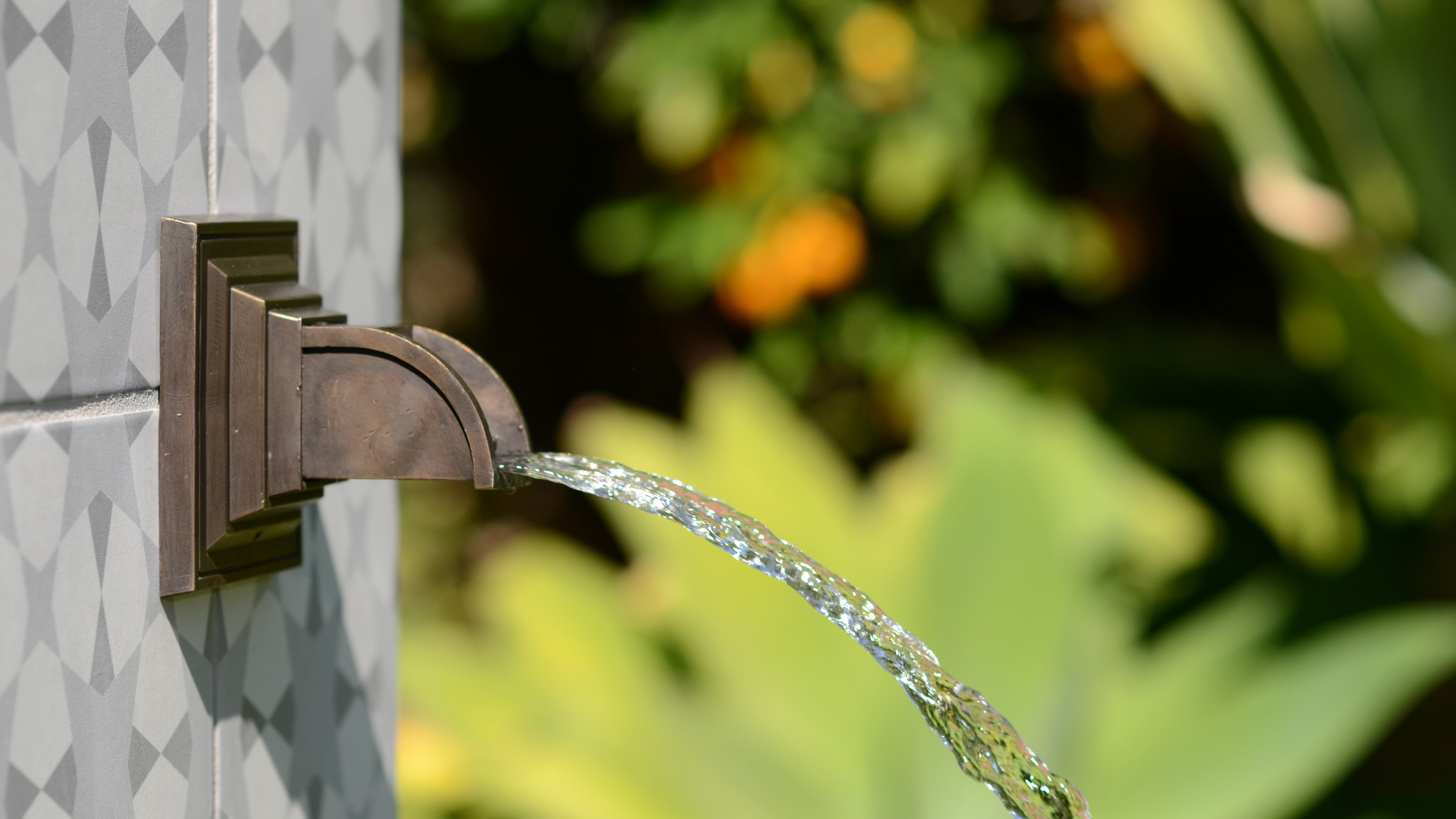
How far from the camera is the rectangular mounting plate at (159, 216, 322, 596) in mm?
384

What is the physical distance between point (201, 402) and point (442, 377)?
0.08 metres

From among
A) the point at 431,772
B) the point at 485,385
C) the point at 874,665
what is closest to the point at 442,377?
the point at 485,385

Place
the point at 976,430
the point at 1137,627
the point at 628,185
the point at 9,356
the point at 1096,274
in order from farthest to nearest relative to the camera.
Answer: the point at 628,185 < the point at 1096,274 < the point at 1137,627 < the point at 976,430 < the point at 9,356

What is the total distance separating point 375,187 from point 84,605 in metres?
0.22

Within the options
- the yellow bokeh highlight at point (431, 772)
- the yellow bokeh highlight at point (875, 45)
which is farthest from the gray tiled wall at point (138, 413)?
the yellow bokeh highlight at point (875, 45)

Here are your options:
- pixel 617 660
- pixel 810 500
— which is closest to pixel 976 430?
pixel 810 500

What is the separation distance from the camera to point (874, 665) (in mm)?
1448

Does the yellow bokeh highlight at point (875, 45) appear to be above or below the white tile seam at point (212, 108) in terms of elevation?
above

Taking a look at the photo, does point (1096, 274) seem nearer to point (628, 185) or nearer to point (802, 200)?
point (802, 200)

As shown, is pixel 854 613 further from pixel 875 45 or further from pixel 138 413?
pixel 875 45

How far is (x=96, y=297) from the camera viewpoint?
1.17ft

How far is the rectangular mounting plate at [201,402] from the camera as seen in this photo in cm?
38

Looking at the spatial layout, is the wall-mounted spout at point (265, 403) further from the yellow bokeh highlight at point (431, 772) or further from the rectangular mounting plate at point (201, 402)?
the yellow bokeh highlight at point (431, 772)

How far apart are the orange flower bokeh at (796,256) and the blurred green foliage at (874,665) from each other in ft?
0.84
